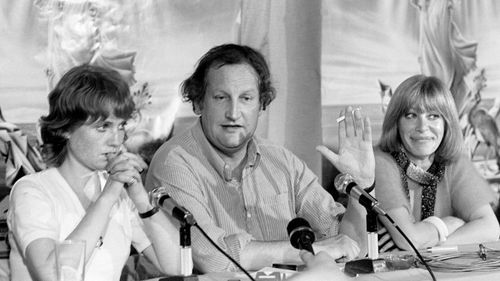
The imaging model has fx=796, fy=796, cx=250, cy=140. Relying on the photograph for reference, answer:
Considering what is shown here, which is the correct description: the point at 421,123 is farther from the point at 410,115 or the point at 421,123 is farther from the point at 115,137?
the point at 115,137

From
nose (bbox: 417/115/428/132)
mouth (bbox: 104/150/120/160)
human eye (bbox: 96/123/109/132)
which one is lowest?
mouth (bbox: 104/150/120/160)

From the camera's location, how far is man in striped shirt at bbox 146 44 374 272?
120 inches

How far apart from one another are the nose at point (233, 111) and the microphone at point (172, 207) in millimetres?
766

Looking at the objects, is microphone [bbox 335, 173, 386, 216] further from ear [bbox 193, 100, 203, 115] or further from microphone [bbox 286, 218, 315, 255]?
ear [bbox 193, 100, 203, 115]

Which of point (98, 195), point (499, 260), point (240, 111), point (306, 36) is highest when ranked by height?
point (306, 36)

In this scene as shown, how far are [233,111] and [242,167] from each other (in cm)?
26

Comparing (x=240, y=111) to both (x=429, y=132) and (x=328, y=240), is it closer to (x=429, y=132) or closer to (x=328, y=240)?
(x=328, y=240)

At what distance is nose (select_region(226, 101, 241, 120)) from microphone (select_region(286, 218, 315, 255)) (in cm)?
93

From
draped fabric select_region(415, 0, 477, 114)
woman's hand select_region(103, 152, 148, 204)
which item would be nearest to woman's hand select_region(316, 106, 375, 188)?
woman's hand select_region(103, 152, 148, 204)

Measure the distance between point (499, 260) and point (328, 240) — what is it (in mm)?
599

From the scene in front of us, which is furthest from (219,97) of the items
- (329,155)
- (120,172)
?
(120,172)

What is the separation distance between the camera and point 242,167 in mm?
3236

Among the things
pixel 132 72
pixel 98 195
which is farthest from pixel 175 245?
pixel 132 72

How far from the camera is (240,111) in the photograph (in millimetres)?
3117
